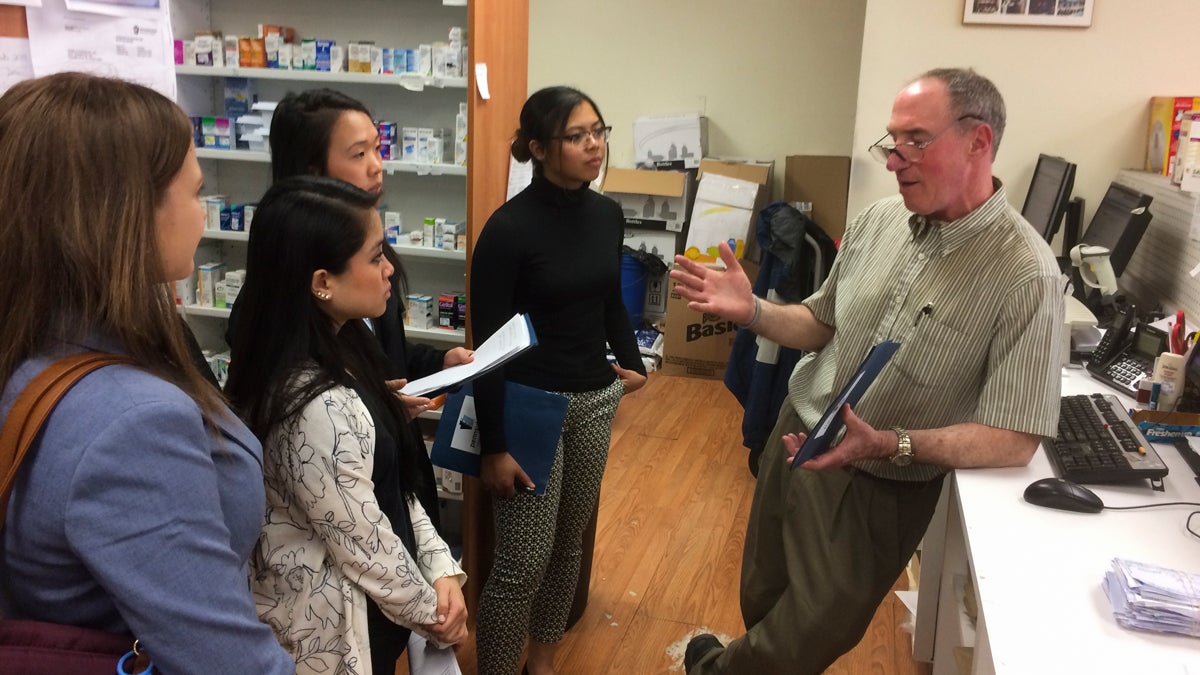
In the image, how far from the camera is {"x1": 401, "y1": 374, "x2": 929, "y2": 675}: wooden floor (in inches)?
99.8

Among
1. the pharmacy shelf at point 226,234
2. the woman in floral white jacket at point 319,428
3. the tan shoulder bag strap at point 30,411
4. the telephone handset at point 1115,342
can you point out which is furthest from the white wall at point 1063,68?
the tan shoulder bag strap at point 30,411

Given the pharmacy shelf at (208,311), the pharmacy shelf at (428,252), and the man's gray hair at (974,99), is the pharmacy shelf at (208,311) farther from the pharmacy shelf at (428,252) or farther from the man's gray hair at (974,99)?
the man's gray hair at (974,99)

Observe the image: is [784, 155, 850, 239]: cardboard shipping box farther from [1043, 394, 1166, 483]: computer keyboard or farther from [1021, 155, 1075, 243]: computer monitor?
[1043, 394, 1166, 483]: computer keyboard

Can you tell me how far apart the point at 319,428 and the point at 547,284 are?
0.84 m

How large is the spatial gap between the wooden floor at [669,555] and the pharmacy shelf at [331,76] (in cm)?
160

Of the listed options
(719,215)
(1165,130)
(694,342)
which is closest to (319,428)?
(1165,130)

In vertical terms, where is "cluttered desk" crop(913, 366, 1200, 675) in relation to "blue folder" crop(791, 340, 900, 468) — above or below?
below

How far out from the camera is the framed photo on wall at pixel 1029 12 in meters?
3.42

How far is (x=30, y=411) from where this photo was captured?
0.79m

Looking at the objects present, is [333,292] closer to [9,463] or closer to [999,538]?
[9,463]

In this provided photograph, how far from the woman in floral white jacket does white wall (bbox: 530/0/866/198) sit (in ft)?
14.8

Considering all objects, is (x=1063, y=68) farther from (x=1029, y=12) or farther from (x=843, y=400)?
(x=843, y=400)

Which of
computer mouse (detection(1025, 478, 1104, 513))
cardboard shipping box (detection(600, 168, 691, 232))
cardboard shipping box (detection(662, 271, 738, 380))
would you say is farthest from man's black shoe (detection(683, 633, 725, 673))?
cardboard shipping box (detection(600, 168, 691, 232))

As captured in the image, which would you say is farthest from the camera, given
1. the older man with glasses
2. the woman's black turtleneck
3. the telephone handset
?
the telephone handset
